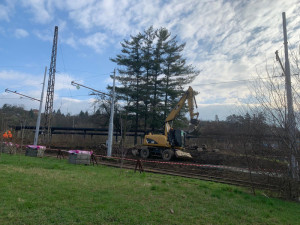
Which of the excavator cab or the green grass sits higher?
the excavator cab

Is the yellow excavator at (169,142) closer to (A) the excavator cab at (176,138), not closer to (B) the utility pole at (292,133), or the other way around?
(A) the excavator cab at (176,138)

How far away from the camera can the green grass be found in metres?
4.85

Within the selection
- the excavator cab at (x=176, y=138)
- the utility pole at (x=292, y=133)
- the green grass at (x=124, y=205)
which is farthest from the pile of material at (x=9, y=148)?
the utility pole at (x=292, y=133)

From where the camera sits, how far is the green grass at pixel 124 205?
4.85 m

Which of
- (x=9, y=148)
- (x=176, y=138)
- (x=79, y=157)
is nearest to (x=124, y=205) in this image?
(x=79, y=157)

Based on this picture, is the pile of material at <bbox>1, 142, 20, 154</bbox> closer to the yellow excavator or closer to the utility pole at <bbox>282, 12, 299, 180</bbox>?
the yellow excavator

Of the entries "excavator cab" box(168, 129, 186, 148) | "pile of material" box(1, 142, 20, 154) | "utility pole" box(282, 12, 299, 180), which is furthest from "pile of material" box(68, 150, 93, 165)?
"utility pole" box(282, 12, 299, 180)

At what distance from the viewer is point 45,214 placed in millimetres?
4809

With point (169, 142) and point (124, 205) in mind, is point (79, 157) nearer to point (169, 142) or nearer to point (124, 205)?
point (169, 142)

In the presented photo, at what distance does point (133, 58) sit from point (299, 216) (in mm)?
32848

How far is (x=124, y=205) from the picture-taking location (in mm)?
5863

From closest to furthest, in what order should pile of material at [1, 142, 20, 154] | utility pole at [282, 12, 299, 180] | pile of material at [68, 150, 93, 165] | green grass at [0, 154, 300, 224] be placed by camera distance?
green grass at [0, 154, 300, 224] → utility pole at [282, 12, 299, 180] → pile of material at [68, 150, 93, 165] → pile of material at [1, 142, 20, 154]

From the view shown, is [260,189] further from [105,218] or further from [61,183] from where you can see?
[61,183]

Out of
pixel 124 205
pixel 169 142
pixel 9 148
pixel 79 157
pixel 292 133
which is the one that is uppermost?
pixel 292 133
